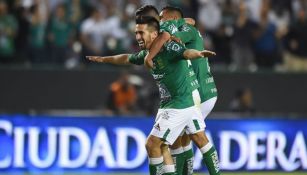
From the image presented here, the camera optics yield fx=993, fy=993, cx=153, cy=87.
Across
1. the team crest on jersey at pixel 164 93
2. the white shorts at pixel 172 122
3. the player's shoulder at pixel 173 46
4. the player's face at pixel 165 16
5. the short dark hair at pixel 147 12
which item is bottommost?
the white shorts at pixel 172 122

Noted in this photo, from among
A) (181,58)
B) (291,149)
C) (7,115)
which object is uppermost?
A: (181,58)

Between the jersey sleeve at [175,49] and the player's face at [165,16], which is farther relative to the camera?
the player's face at [165,16]

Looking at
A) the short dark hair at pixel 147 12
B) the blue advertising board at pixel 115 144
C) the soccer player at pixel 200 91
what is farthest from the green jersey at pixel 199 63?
the blue advertising board at pixel 115 144

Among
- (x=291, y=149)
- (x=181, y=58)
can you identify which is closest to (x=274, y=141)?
(x=291, y=149)

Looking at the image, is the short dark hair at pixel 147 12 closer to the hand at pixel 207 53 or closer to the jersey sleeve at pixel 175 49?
the jersey sleeve at pixel 175 49

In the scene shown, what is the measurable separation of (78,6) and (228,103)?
3855mm

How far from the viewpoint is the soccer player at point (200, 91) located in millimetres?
12008

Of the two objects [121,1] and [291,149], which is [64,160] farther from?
[121,1]

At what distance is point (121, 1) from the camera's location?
20.6 metres

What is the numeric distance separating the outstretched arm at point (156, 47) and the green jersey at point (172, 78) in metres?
0.09

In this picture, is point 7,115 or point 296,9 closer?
point 7,115

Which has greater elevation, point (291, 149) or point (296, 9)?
point (296, 9)

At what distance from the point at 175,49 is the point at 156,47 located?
0.22m

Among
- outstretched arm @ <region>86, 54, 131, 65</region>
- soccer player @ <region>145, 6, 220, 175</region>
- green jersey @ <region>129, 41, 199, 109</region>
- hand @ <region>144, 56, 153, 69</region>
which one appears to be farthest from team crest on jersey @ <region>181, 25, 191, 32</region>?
hand @ <region>144, 56, 153, 69</region>
